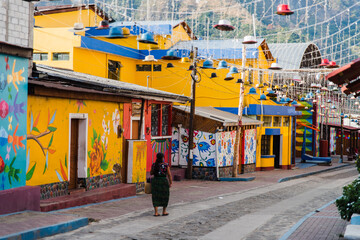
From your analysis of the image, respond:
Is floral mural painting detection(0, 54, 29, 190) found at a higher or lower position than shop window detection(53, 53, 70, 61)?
lower

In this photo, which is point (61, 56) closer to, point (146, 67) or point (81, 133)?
point (146, 67)

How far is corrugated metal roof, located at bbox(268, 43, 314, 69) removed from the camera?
1820 inches

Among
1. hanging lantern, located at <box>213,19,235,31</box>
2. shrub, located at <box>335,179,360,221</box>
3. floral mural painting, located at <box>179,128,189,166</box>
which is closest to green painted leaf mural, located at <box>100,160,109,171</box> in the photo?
hanging lantern, located at <box>213,19,235,31</box>

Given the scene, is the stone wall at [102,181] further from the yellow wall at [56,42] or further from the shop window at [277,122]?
the shop window at [277,122]

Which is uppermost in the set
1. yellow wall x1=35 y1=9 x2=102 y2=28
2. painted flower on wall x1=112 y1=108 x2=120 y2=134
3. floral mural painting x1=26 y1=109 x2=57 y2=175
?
yellow wall x1=35 y1=9 x2=102 y2=28

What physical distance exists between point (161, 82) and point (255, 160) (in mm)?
8207

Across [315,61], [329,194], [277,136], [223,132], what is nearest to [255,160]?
[277,136]

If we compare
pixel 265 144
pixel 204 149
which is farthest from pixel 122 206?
pixel 265 144

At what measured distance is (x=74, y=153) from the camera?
51.1 ft

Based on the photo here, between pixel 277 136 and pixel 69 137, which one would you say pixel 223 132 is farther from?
pixel 69 137

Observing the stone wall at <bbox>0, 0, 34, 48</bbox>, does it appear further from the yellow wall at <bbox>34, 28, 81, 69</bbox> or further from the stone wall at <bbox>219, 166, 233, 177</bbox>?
the stone wall at <bbox>219, 166, 233, 177</bbox>

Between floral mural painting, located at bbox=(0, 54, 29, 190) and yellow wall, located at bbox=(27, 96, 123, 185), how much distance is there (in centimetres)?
61

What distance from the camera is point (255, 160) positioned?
1395 inches

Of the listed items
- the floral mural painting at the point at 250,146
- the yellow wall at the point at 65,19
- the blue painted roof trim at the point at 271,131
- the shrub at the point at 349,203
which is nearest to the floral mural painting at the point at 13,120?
the shrub at the point at 349,203
